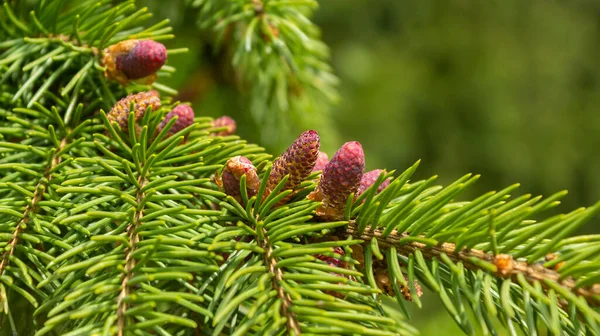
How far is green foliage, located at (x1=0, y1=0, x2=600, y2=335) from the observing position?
502 millimetres

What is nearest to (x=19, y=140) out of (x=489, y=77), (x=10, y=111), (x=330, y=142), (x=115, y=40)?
(x=10, y=111)

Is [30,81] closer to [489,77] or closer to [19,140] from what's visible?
[19,140]

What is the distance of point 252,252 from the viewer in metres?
0.57

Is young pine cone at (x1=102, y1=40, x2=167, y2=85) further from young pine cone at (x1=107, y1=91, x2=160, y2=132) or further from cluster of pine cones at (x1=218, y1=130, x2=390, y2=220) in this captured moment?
cluster of pine cones at (x1=218, y1=130, x2=390, y2=220)

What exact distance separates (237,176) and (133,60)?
0.24 metres

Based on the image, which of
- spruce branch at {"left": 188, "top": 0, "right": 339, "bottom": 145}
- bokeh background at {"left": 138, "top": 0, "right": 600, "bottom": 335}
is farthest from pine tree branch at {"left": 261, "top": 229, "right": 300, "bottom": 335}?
bokeh background at {"left": 138, "top": 0, "right": 600, "bottom": 335}

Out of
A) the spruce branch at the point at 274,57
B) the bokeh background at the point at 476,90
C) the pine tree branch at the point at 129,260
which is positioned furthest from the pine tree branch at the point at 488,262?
the bokeh background at the point at 476,90

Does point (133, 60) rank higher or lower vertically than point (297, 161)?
higher

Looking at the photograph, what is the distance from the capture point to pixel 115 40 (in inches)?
30.6

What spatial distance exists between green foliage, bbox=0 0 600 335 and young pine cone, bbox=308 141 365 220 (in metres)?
0.02

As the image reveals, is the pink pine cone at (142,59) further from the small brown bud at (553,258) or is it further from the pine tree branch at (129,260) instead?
the small brown bud at (553,258)

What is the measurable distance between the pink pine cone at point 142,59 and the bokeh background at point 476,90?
2.21 metres


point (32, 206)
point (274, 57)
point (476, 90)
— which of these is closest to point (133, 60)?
point (32, 206)

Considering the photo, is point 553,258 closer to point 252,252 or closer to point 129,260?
point 252,252
